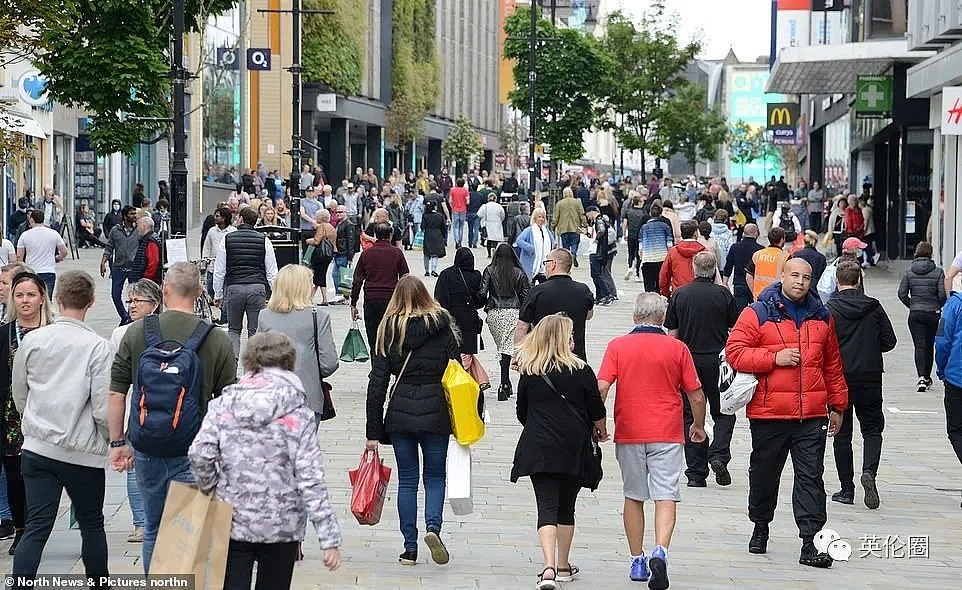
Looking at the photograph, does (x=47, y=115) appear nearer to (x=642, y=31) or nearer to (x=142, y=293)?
(x=642, y=31)

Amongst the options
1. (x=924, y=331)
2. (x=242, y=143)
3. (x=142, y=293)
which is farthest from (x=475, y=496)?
(x=242, y=143)

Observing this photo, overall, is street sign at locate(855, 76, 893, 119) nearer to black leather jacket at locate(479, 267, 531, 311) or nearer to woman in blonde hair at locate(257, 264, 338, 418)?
black leather jacket at locate(479, 267, 531, 311)

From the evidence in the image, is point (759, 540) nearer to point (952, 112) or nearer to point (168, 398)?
point (168, 398)

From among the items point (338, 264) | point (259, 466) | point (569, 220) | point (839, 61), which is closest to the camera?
point (259, 466)

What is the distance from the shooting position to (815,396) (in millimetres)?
9305

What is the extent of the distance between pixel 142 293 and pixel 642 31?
170ft

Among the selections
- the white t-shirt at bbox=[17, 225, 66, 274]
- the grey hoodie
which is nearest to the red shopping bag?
the grey hoodie

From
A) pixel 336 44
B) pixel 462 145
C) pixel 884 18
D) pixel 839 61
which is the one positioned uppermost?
pixel 336 44

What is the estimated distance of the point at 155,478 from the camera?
720 centimetres

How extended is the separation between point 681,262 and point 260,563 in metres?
11.4

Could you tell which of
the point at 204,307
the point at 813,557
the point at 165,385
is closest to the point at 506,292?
the point at 204,307

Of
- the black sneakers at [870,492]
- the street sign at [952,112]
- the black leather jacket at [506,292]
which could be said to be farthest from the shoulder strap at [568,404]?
the street sign at [952,112]

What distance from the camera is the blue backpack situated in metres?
7.00

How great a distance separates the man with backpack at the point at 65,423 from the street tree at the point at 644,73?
163ft
